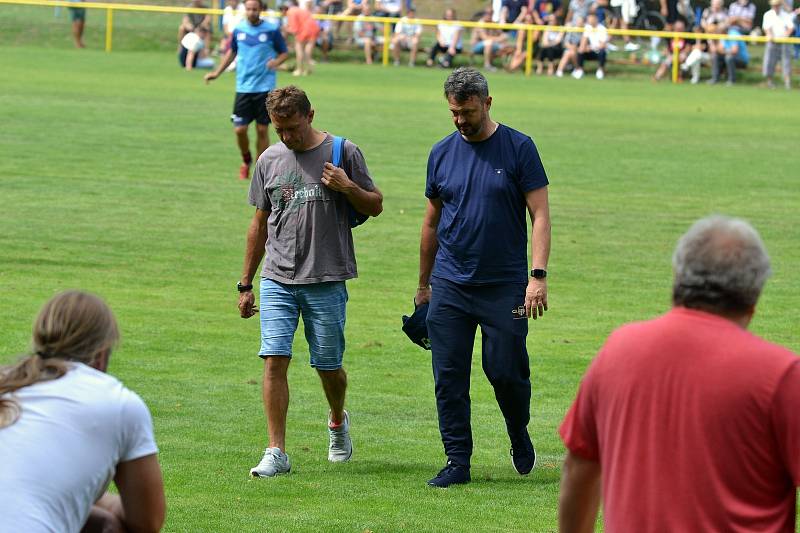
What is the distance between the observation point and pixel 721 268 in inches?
143

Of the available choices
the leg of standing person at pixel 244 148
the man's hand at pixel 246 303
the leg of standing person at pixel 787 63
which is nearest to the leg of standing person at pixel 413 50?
the leg of standing person at pixel 787 63

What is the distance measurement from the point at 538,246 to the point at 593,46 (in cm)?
3516

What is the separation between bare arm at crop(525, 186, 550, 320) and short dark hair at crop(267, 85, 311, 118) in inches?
48.9

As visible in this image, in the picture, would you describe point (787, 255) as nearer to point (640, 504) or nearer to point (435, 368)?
point (435, 368)

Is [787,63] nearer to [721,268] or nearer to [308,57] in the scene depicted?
[308,57]

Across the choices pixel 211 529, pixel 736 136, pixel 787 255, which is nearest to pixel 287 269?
pixel 211 529

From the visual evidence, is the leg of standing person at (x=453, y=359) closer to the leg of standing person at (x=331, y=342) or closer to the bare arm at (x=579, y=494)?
the leg of standing person at (x=331, y=342)

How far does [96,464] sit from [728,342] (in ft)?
5.32

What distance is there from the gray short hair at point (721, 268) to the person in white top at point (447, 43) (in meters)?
39.3

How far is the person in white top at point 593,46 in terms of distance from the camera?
136ft

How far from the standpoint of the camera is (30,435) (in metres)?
3.85

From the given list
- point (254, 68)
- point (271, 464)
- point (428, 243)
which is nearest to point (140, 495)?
point (271, 464)

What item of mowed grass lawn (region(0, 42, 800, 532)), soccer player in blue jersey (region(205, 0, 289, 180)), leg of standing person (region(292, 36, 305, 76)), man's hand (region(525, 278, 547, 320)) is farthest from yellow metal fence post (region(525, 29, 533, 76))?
man's hand (region(525, 278, 547, 320))

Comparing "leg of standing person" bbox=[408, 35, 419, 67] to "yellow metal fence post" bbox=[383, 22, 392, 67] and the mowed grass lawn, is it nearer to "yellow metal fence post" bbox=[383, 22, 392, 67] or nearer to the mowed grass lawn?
"yellow metal fence post" bbox=[383, 22, 392, 67]
